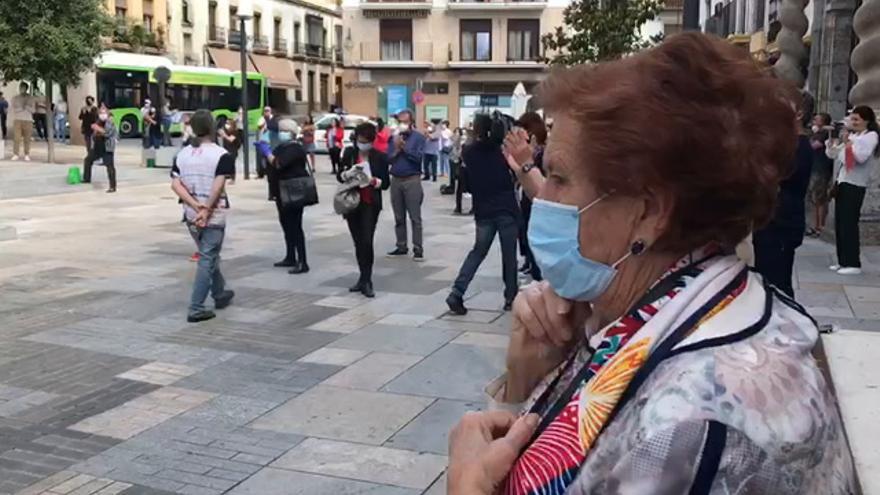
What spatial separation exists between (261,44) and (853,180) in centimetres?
5149

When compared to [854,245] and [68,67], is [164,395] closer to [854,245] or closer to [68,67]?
[854,245]

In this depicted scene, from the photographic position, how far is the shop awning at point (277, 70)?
2230 inches

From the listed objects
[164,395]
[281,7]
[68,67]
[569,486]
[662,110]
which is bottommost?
[164,395]

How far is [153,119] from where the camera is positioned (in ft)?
98.3

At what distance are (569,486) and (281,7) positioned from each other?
2464 inches

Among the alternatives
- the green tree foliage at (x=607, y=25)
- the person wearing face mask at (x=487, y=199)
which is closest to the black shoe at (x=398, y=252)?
the person wearing face mask at (x=487, y=199)

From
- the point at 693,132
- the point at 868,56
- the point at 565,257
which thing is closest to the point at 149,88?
the point at 868,56

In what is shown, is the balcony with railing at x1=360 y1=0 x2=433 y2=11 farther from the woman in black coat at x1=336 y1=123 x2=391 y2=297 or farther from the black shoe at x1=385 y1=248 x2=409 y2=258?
the woman in black coat at x1=336 y1=123 x2=391 y2=297

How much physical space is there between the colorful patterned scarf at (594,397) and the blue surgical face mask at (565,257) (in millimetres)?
109

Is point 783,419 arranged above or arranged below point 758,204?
below

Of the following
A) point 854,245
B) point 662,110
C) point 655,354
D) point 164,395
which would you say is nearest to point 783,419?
point 655,354

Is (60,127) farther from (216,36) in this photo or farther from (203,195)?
(203,195)

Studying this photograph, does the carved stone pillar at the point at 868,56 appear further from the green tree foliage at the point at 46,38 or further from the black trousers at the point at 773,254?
the green tree foliage at the point at 46,38

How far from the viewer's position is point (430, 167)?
2556cm
